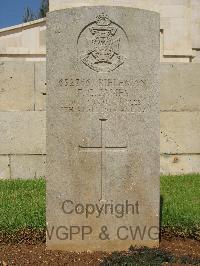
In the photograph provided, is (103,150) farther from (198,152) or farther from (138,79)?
(198,152)

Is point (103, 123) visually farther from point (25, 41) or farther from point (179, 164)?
point (25, 41)

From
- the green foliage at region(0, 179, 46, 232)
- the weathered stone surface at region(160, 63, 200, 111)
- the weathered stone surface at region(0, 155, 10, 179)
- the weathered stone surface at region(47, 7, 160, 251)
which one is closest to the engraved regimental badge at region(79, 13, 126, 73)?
the weathered stone surface at region(47, 7, 160, 251)

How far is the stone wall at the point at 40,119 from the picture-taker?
24.1 ft

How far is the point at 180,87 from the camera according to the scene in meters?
7.59

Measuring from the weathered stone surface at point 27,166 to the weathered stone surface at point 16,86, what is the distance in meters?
0.69

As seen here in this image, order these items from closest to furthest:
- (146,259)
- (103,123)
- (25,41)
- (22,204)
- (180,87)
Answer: (146,259) < (103,123) < (22,204) < (180,87) < (25,41)

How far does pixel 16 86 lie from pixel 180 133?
2417 millimetres

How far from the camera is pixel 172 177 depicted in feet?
24.2

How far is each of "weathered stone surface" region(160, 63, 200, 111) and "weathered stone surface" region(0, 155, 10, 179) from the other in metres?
2.32

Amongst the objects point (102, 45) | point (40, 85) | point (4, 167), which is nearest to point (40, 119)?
point (40, 85)

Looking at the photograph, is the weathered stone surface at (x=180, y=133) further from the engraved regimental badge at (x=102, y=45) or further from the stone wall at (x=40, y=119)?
the engraved regimental badge at (x=102, y=45)

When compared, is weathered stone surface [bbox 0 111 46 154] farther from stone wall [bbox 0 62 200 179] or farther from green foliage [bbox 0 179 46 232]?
green foliage [bbox 0 179 46 232]

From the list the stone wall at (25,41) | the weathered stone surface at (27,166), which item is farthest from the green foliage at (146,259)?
the stone wall at (25,41)

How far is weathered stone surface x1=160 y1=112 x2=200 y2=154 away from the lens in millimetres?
7605
